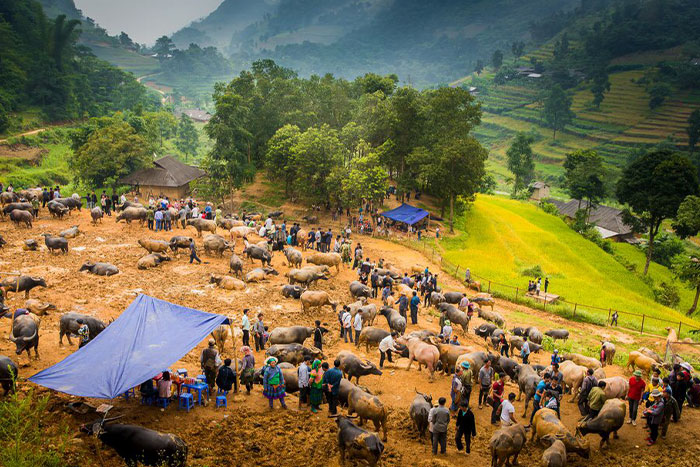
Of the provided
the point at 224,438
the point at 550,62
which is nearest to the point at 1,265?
the point at 224,438

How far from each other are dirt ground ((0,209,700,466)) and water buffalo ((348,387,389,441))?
628mm

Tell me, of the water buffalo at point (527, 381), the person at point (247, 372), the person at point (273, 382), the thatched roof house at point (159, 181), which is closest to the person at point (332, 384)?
the person at point (273, 382)

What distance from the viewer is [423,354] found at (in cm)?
1667

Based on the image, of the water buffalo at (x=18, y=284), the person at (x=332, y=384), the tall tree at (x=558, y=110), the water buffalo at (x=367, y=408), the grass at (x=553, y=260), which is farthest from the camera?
the tall tree at (x=558, y=110)

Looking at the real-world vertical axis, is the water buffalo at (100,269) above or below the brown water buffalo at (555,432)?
below

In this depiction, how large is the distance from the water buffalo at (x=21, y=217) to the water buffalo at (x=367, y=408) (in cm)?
2703

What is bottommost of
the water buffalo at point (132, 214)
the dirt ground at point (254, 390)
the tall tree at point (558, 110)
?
the dirt ground at point (254, 390)

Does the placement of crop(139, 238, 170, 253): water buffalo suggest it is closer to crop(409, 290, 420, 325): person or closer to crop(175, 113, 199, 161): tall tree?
crop(409, 290, 420, 325): person

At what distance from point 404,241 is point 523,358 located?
846 inches

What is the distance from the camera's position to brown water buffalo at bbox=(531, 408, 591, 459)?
12078 mm

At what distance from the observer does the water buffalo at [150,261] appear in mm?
24906

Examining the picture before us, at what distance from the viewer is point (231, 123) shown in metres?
47.8

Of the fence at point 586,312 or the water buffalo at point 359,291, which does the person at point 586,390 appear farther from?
the fence at point 586,312

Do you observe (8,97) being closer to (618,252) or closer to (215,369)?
(215,369)
